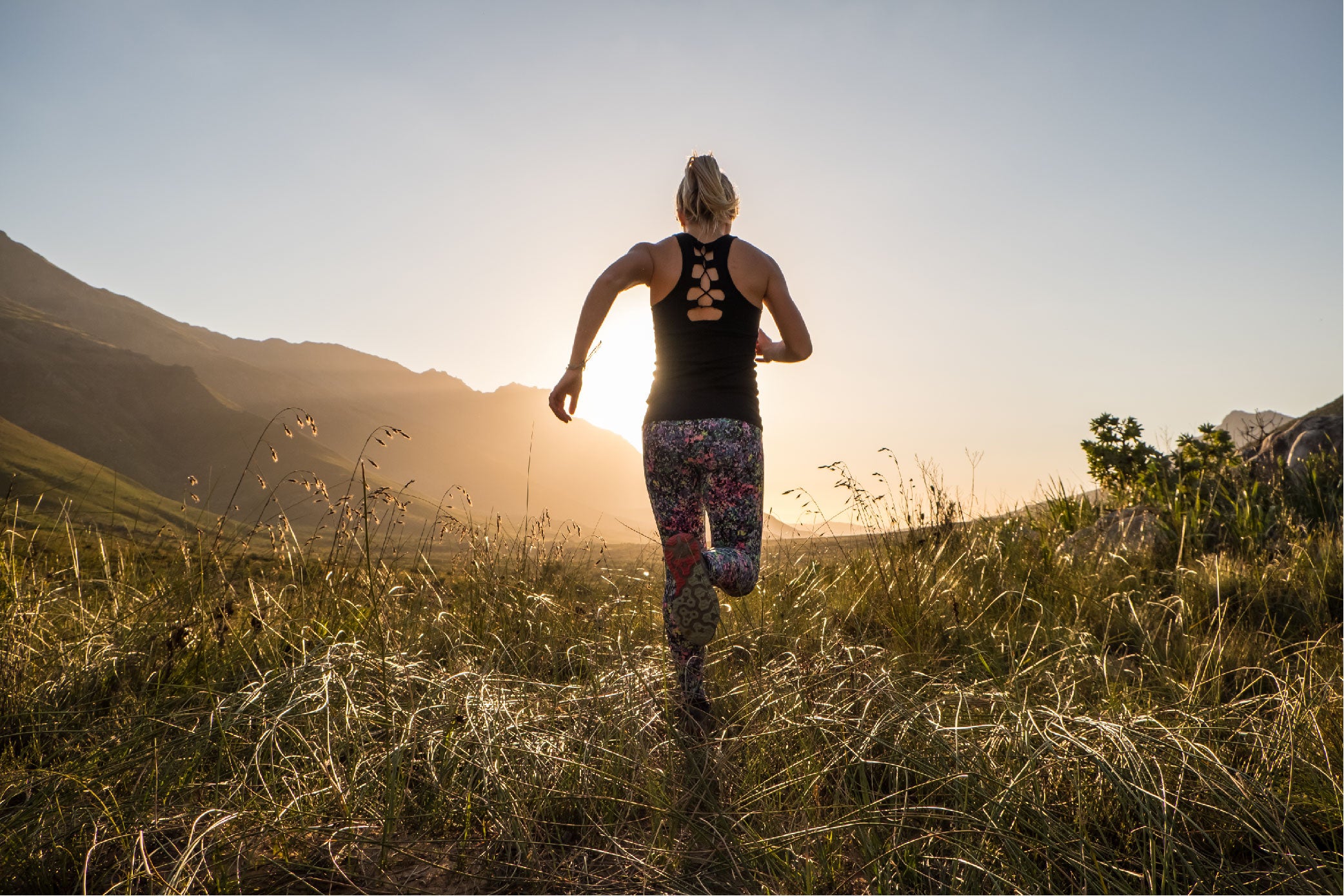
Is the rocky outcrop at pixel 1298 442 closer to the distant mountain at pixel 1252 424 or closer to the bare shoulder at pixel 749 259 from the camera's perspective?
the distant mountain at pixel 1252 424

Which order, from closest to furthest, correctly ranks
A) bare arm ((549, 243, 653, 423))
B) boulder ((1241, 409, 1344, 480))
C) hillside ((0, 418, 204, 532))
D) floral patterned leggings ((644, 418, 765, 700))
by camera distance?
floral patterned leggings ((644, 418, 765, 700)), bare arm ((549, 243, 653, 423)), hillside ((0, 418, 204, 532)), boulder ((1241, 409, 1344, 480))

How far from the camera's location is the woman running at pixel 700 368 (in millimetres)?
2596

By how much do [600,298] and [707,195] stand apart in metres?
0.57

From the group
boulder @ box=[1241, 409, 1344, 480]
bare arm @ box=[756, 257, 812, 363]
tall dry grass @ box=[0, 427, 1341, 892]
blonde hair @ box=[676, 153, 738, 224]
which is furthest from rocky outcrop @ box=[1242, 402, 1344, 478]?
blonde hair @ box=[676, 153, 738, 224]

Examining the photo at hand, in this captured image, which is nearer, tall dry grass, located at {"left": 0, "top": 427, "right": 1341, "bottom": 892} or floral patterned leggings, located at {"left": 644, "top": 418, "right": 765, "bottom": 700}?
tall dry grass, located at {"left": 0, "top": 427, "right": 1341, "bottom": 892}

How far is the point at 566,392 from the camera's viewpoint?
2.75 meters

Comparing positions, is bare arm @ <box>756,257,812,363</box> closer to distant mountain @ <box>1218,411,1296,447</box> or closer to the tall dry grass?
the tall dry grass

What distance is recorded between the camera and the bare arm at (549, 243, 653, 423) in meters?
2.67

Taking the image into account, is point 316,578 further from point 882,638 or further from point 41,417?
point 41,417

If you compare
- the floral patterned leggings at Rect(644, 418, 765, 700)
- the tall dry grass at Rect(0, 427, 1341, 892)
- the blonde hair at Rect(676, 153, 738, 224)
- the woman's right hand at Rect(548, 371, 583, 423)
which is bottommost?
the tall dry grass at Rect(0, 427, 1341, 892)

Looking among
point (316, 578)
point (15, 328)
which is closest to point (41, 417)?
point (15, 328)

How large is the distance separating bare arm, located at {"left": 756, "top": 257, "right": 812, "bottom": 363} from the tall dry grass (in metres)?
1.17

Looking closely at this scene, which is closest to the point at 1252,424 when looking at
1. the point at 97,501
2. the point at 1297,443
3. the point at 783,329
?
the point at 1297,443

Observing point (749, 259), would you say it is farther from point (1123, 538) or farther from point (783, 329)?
point (1123, 538)
